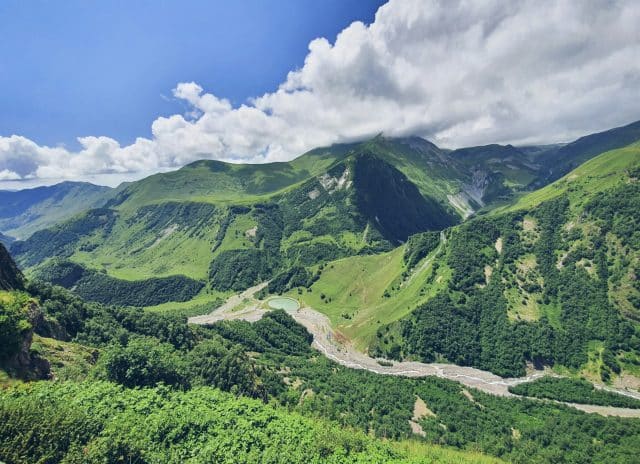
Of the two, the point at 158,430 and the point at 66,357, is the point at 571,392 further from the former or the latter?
the point at 66,357

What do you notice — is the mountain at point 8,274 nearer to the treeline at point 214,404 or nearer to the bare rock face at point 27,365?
the treeline at point 214,404

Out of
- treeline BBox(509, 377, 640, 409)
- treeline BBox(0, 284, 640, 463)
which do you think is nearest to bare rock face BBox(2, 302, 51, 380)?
treeline BBox(0, 284, 640, 463)

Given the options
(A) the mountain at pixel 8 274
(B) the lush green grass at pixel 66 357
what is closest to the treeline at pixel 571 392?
(B) the lush green grass at pixel 66 357

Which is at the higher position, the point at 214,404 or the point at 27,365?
the point at 27,365

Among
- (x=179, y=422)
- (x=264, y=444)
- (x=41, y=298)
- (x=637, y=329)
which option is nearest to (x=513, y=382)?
(x=637, y=329)

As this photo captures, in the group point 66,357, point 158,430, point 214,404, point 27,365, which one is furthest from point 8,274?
Result: point 158,430

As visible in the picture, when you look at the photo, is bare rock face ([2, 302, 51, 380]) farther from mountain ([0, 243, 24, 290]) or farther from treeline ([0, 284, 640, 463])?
mountain ([0, 243, 24, 290])

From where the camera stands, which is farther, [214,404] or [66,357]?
[66,357]

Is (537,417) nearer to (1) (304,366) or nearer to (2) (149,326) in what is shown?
(1) (304,366)
